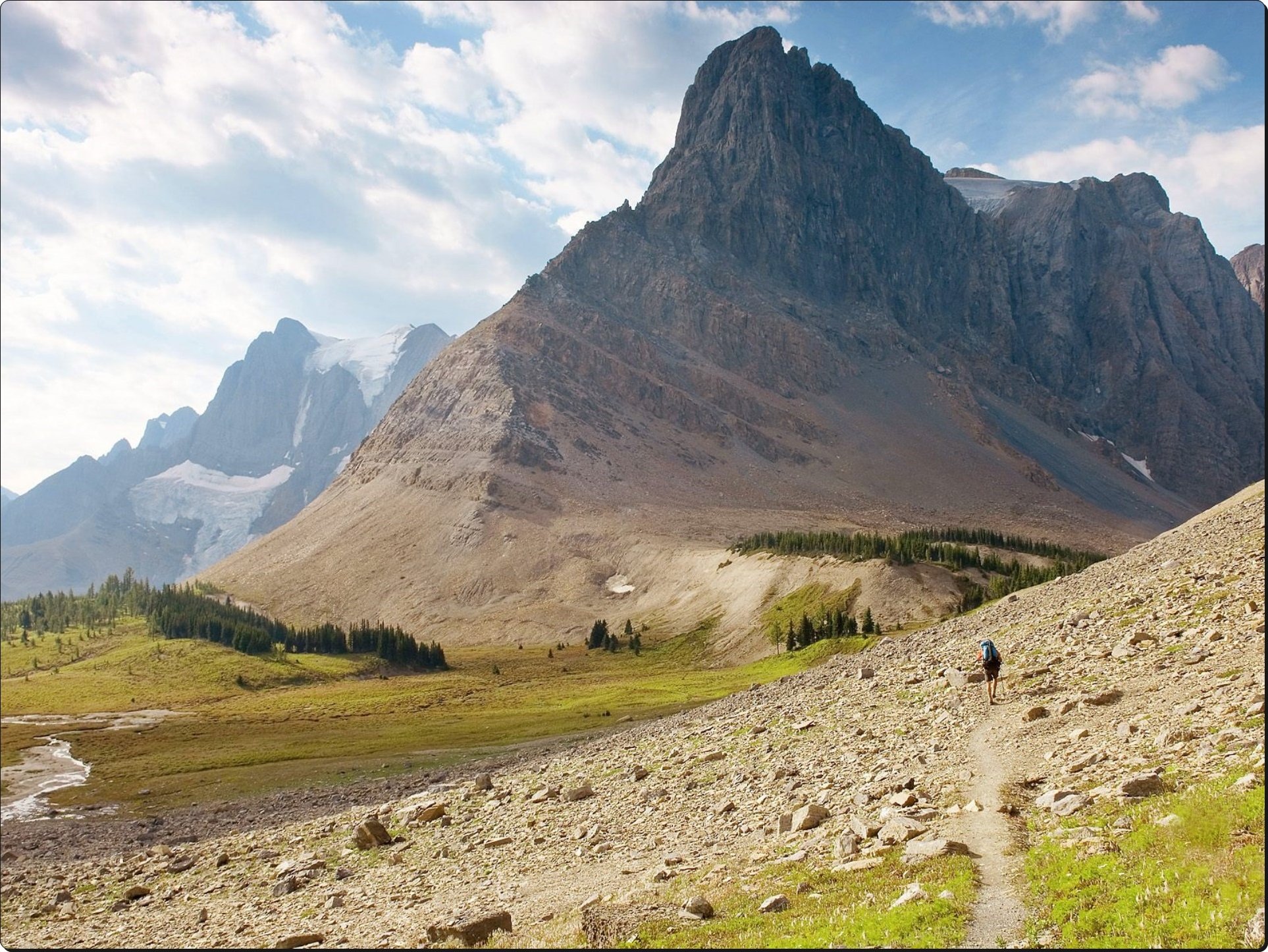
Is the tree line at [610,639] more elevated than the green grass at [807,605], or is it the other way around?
the green grass at [807,605]

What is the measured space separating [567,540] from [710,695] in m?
116

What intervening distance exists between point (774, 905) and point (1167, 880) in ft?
21.7

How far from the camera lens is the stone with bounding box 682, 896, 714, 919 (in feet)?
54.7

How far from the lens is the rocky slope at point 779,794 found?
19.9 m

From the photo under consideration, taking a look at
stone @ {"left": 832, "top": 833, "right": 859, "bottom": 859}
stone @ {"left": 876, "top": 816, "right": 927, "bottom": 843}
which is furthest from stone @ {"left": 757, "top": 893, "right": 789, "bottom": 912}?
stone @ {"left": 876, "top": 816, "right": 927, "bottom": 843}

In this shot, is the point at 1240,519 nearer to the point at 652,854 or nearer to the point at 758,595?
the point at 652,854

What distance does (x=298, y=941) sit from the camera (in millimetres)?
22625

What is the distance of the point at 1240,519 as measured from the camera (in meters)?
44.8

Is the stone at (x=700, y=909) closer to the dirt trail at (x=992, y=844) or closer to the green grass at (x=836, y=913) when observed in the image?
the green grass at (x=836, y=913)

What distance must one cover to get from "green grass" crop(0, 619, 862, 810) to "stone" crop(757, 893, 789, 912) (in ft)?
148

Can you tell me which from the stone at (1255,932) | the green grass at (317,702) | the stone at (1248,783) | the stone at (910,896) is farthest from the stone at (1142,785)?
the green grass at (317,702)

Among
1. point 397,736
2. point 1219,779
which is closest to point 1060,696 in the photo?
point 1219,779

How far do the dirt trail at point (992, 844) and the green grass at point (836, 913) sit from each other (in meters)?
0.28

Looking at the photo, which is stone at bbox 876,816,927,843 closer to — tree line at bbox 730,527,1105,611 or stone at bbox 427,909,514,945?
stone at bbox 427,909,514,945
